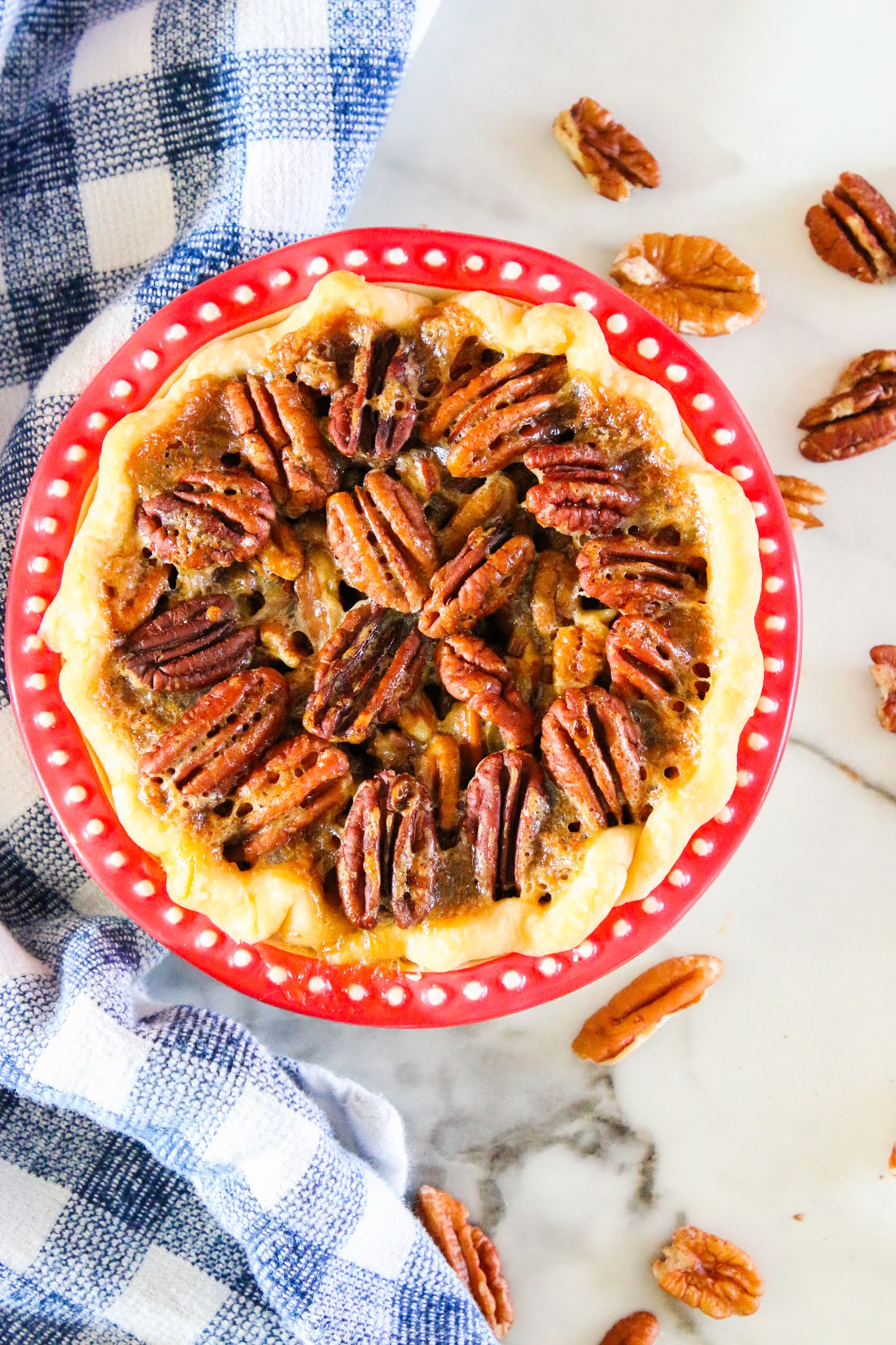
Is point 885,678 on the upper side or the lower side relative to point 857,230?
lower

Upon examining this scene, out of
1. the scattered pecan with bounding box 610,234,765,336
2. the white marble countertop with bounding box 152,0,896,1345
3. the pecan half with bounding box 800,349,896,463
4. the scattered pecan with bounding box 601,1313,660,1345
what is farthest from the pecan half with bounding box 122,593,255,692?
the scattered pecan with bounding box 601,1313,660,1345

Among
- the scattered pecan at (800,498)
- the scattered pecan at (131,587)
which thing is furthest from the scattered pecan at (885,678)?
the scattered pecan at (131,587)

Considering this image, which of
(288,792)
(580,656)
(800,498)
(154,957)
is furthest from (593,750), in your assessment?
(154,957)

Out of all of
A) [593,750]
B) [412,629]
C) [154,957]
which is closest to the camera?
[593,750]

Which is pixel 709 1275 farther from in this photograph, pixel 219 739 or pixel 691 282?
pixel 691 282

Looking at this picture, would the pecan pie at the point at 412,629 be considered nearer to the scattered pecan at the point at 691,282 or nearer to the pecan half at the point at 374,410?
the pecan half at the point at 374,410
